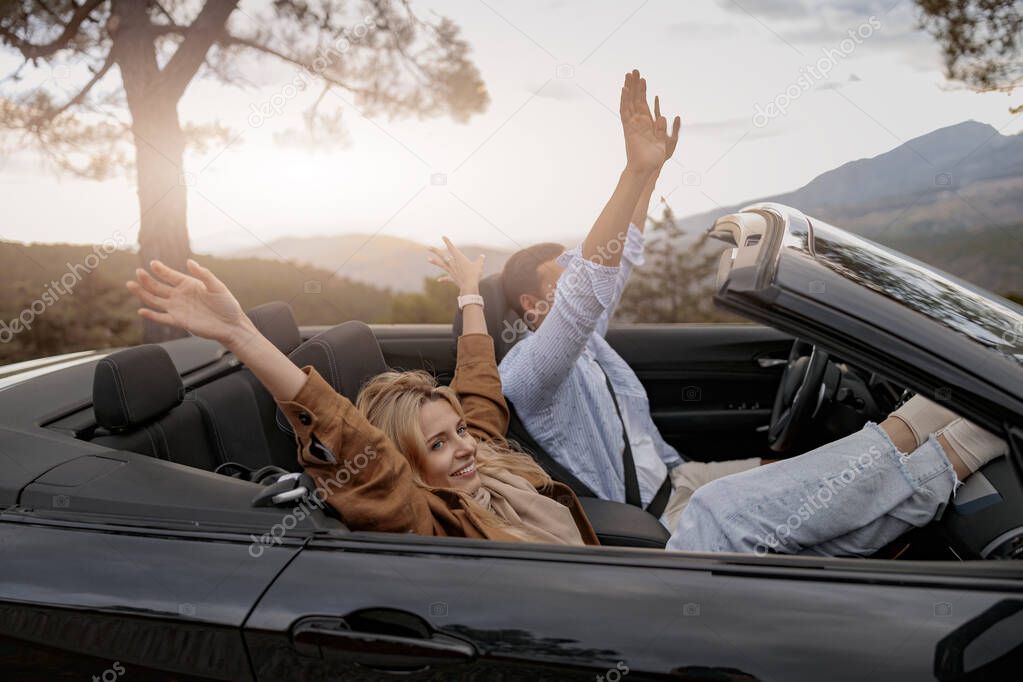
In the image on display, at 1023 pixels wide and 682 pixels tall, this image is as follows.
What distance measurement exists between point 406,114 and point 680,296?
→ 2093 mm

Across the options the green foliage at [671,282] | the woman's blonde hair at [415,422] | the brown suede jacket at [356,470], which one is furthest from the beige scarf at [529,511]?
the green foliage at [671,282]

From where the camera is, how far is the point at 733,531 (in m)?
1.66

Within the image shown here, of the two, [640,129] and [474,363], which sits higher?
[640,129]

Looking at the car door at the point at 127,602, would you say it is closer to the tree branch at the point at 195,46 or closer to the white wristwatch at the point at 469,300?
the white wristwatch at the point at 469,300

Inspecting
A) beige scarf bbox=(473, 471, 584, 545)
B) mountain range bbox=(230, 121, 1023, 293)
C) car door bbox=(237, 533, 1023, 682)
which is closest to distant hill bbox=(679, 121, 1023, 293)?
mountain range bbox=(230, 121, 1023, 293)

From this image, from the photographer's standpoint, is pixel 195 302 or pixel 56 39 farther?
pixel 56 39

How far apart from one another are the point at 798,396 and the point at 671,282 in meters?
2.82

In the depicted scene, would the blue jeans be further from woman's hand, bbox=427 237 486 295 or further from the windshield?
woman's hand, bbox=427 237 486 295

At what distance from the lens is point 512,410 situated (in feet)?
9.02

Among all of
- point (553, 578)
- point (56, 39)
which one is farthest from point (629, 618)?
point (56, 39)

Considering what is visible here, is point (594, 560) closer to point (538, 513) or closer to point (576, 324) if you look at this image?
point (538, 513)

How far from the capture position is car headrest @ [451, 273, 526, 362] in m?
2.94

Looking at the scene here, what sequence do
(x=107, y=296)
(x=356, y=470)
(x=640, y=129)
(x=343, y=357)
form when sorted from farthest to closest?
(x=107, y=296)
(x=343, y=357)
(x=640, y=129)
(x=356, y=470)

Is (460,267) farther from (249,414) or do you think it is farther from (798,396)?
(798,396)
